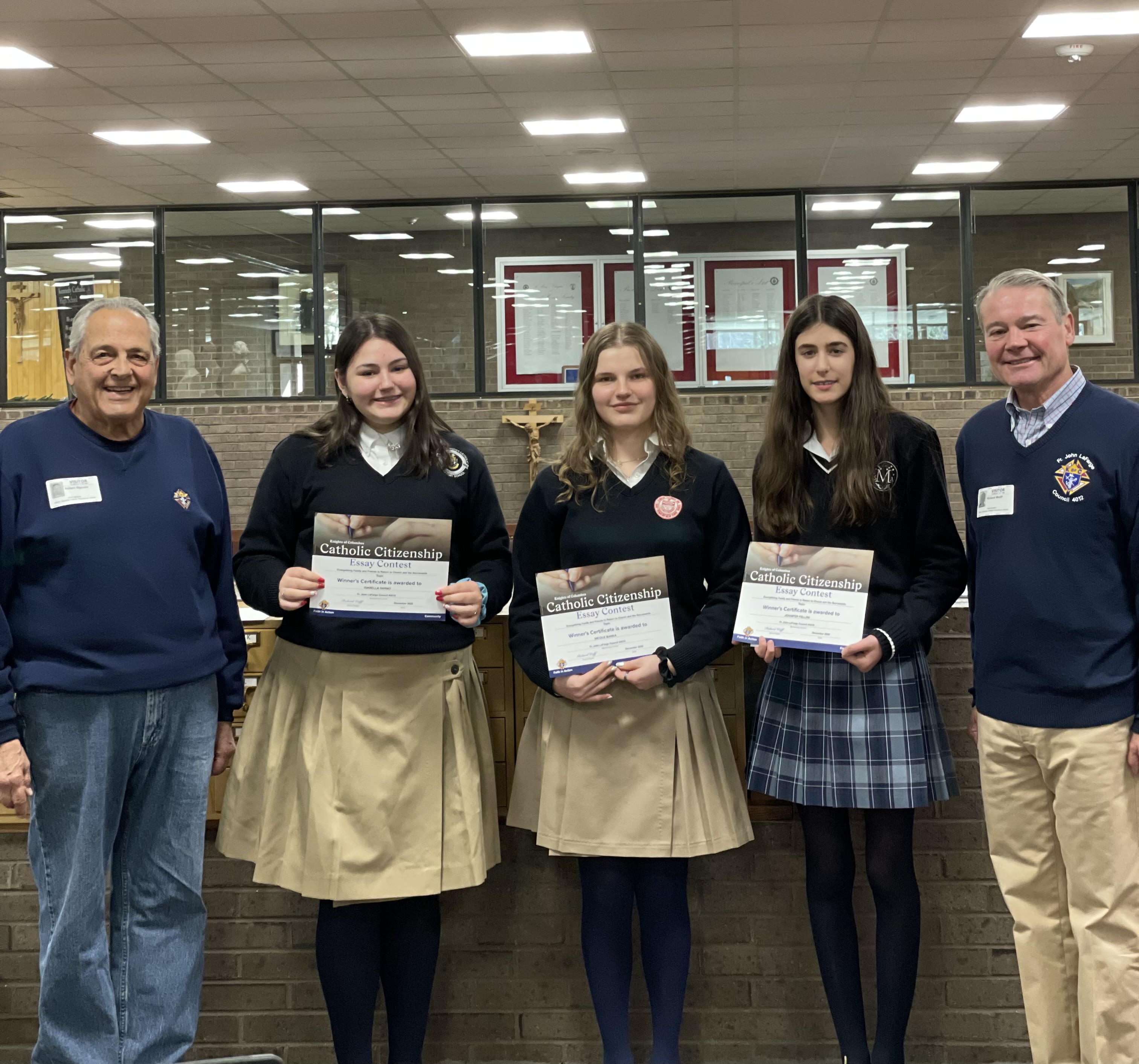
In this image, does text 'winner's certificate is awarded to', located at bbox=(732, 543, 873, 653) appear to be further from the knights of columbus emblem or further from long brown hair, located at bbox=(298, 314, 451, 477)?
long brown hair, located at bbox=(298, 314, 451, 477)

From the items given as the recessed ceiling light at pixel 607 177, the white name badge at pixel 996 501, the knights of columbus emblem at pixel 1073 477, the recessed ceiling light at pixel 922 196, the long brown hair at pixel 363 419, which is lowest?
the white name badge at pixel 996 501

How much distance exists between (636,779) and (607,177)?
8.04 metres

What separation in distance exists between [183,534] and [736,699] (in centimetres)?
127

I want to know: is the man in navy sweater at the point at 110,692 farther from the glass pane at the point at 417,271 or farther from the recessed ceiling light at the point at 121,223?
the recessed ceiling light at the point at 121,223

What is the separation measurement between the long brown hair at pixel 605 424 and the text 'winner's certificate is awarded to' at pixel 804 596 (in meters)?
0.26

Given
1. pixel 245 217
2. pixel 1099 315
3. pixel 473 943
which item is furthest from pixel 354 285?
pixel 473 943

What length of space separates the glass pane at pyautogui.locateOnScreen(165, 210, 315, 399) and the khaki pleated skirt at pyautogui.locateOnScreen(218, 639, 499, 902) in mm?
8532

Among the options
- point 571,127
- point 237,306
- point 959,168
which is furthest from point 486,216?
point 959,168

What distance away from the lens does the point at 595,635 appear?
227cm

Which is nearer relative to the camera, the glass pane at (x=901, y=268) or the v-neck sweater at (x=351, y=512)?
the v-neck sweater at (x=351, y=512)

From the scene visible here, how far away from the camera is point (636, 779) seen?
2.28 m

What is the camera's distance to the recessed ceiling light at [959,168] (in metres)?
9.18

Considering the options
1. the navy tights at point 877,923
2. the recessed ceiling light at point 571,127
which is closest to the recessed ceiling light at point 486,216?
the recessed ceiling light at point 571,127

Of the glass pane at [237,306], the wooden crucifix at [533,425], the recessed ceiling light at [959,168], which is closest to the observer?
the recessed ceiling light at [959,168]
